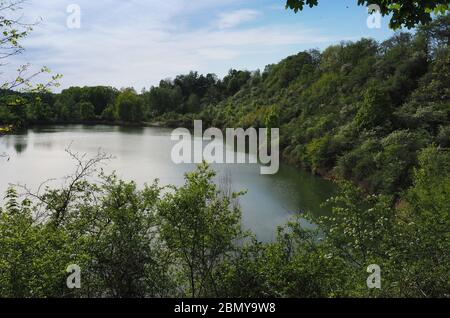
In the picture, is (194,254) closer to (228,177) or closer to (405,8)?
(405,8)

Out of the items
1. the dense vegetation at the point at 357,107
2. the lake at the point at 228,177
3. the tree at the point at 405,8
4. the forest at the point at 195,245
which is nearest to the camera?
the tree at the point at 405,8

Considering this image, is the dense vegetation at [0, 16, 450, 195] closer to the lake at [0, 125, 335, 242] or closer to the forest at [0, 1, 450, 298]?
the forest at [0, 1, 450, 298]

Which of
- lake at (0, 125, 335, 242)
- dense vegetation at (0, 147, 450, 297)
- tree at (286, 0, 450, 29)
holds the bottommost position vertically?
lake at (0, 125, 335, 242)

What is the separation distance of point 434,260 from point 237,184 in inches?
745

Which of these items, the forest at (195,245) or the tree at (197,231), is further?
the tree at (197,231)

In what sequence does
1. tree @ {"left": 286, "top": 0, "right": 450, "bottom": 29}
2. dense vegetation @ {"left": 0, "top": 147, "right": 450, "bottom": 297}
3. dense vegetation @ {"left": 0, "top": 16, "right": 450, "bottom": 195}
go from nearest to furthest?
1. tree @ {"left": 286, "top": 0, "right": 450, "bottom": 29}
2. dense vegetation @ {"left": 0, "top": 147, "right": 450, "bottom": 297}
3. dense vegetation @ {"left": 0, "top": 16, "right": 450, "bottom": 195}

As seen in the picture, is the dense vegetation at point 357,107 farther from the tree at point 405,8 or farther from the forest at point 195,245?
the tree at point 405,8

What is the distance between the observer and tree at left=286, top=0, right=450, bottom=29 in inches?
173

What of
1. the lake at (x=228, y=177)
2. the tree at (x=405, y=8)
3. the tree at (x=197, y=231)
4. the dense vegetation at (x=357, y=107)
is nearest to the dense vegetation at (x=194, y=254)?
the tree at (x=197, y=231)

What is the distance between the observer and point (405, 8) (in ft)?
14.6

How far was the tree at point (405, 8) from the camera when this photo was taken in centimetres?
441

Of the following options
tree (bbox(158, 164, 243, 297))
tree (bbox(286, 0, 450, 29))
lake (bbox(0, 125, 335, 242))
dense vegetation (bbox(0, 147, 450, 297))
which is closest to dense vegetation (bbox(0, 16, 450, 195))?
dense vegetation (bbox(0, 147, 450, 297))
